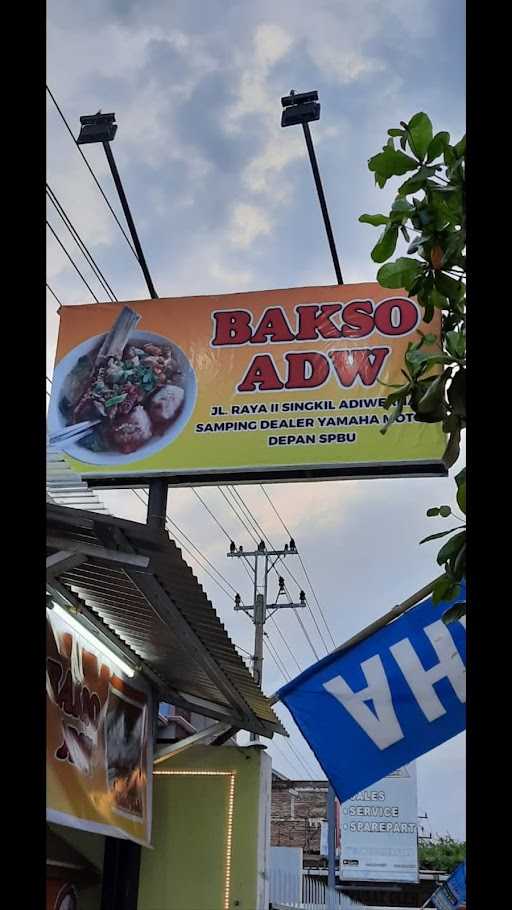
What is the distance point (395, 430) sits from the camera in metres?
9.35

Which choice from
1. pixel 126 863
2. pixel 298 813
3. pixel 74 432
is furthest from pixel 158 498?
pixel 298 813

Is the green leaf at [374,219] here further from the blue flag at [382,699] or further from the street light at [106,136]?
the street light at [106,136]

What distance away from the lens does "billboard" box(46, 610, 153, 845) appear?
7.22m

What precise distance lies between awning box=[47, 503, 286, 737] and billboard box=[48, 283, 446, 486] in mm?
1877

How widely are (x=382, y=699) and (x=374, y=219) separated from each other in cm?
444

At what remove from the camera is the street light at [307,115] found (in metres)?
10.6

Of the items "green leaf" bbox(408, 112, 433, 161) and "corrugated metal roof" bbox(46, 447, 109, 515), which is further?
"corrugated metal roof" bbox(46, 447, 109, 515)

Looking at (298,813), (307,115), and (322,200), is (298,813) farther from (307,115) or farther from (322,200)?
(307,115)

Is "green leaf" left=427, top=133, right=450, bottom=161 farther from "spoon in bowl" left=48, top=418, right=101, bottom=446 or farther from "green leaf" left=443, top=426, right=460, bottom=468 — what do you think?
"spoon in bowl" left=48, top=418, right=101, bottom=446

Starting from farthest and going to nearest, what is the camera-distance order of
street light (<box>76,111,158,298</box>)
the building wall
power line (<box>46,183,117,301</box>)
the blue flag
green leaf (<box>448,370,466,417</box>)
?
the building wall → street light (<box>76,111,158,298</box>) → power line (<box>46,183,117,301</box>) → the blue flag → green leaf (<box>448,370,466,417</box>)

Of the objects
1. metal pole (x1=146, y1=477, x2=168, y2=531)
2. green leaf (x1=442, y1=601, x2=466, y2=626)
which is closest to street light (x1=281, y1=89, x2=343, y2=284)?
metal pole (x1=146, y1=477, x2=168, y2=531)

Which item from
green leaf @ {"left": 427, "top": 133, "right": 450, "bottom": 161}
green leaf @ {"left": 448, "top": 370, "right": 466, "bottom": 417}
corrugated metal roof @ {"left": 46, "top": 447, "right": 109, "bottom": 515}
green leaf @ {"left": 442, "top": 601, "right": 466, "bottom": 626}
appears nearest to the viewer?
green leaf @ {"left": 442, "top": 601, "right": 466, "bottom": 626}
